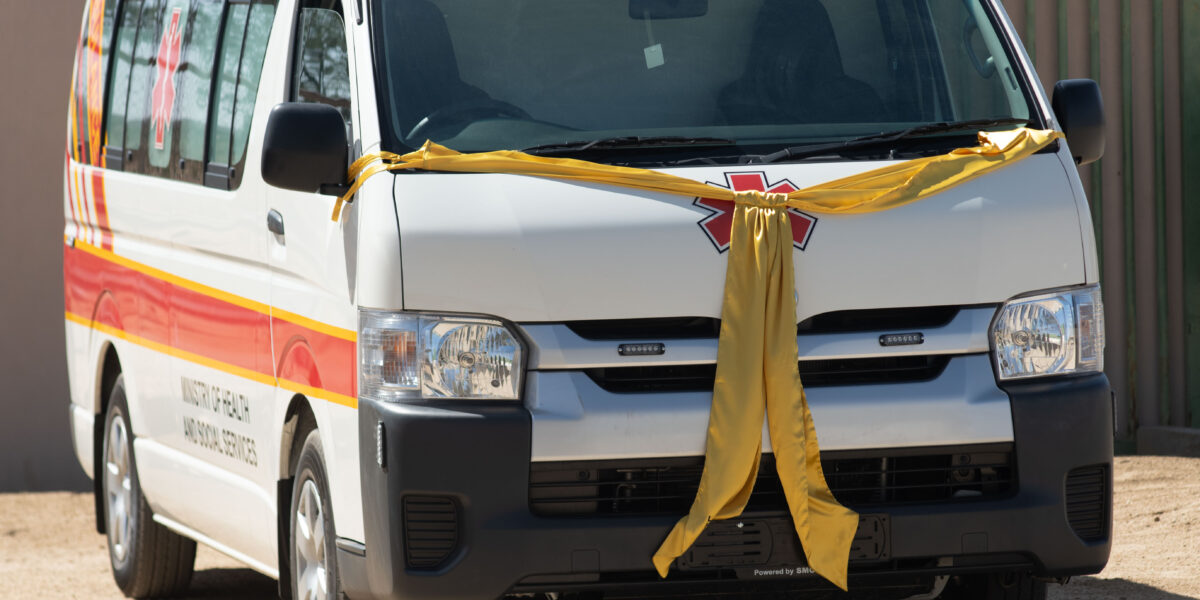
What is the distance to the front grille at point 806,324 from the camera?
194 inches

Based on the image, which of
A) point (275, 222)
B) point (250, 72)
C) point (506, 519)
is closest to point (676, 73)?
point (275, 222)

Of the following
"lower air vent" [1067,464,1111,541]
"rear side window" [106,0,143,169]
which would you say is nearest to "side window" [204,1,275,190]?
"rear side window" [106,0,143,169]

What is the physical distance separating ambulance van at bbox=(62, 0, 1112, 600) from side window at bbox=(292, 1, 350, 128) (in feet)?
0.05

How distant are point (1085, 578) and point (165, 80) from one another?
403 cm

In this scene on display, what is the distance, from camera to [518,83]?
5492mm

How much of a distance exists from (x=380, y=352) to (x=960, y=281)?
152cm

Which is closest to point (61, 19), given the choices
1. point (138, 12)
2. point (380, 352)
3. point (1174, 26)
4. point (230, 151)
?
point (138, 12)

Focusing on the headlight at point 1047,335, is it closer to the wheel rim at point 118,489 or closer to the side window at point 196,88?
the side window at point 196,88

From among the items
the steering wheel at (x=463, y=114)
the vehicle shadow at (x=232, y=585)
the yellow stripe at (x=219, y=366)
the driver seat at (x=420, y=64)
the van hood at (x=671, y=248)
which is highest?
the driver seat at (x=420, y=64)

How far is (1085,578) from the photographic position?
24.2 feet

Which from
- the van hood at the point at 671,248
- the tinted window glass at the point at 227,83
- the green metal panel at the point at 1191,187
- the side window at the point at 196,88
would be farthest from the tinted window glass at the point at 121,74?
the green metal panel at the point at 1191,187

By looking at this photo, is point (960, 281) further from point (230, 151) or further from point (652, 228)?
point (230, 151)

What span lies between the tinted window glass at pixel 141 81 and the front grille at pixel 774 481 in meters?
3.31

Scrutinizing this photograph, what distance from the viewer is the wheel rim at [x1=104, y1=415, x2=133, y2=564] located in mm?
Result: 8055
